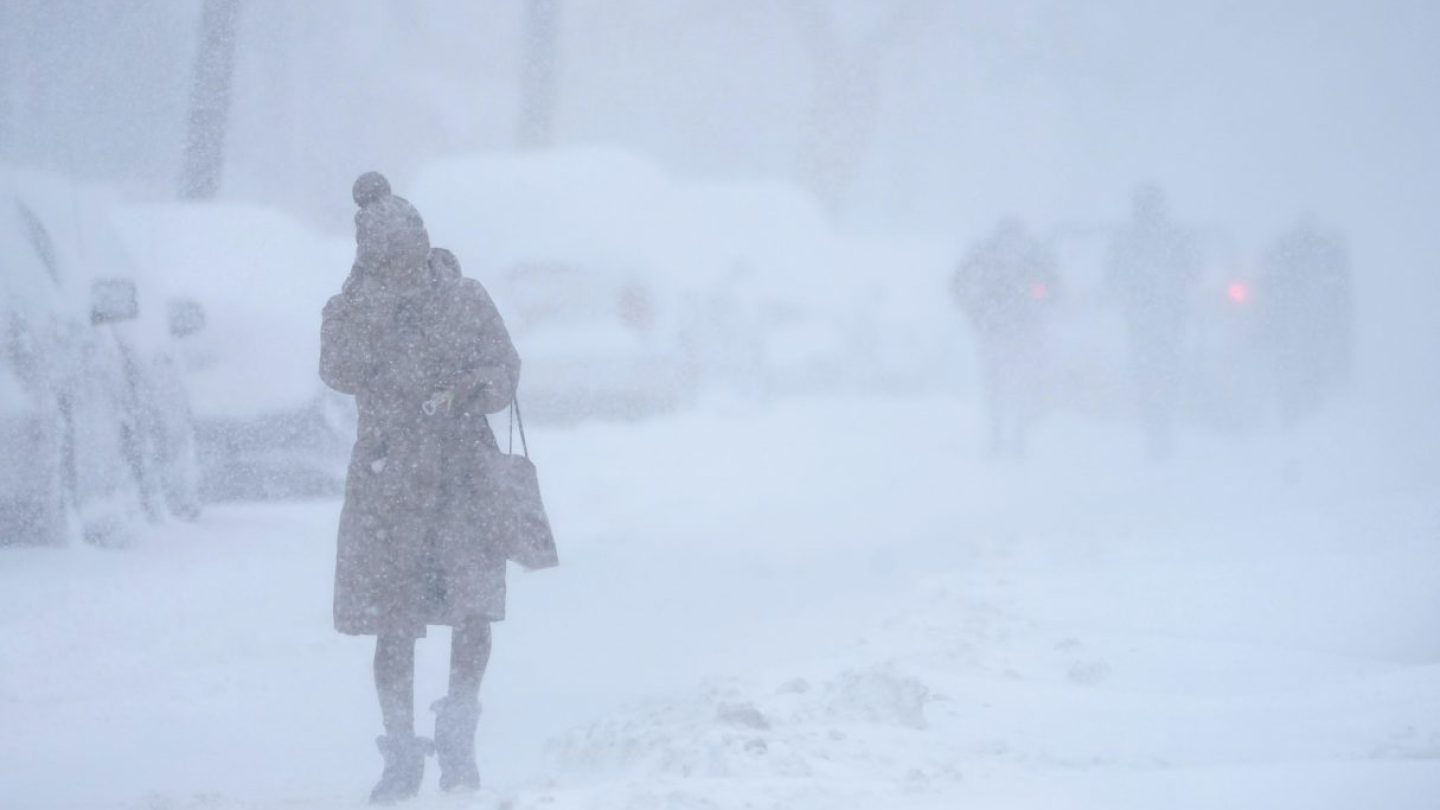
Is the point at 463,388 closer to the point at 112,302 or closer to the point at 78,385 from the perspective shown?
the point at 78,385

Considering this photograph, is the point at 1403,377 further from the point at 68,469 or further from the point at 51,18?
the point at 51,18

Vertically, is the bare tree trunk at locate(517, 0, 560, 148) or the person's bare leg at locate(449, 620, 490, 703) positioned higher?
the bare tree trunk at locate(517, 0, 560, 148)

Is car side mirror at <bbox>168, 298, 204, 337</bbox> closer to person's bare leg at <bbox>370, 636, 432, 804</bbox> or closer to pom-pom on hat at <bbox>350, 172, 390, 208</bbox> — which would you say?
pom-pom on hat at <bbox>350, 172, 390, 208</bbox>

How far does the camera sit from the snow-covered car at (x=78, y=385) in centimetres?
690

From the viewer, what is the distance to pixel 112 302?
7758 millimetres

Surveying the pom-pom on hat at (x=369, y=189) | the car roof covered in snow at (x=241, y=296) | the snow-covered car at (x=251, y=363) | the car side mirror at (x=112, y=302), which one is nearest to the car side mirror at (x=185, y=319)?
the snow-covered car at (x=251, y=363)

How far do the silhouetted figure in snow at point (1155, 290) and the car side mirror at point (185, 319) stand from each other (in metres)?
6.96

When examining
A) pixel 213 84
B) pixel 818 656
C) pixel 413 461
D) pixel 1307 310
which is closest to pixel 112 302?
pixel 818 656

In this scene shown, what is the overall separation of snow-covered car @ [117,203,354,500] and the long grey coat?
186 inches

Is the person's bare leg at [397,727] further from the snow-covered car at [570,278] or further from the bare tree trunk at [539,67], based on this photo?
the bare tree trunk at [539,67]

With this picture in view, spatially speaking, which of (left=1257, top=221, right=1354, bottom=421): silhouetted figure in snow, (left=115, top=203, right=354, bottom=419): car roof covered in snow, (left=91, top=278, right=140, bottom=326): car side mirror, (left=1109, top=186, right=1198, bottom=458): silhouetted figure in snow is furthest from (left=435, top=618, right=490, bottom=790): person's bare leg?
(left=1257, top=221, right=1354, bottom=421): silhouetted figure in snow

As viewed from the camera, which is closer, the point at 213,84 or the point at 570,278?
the point at 570,278

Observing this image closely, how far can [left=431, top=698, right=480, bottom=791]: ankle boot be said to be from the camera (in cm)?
437

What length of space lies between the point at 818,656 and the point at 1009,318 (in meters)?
6.63
